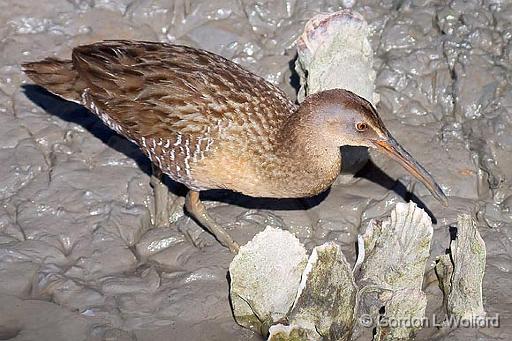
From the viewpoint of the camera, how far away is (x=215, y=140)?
5.89 metres

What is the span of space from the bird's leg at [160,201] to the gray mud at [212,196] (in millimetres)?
84

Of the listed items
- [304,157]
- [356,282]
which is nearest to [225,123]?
[304,157]

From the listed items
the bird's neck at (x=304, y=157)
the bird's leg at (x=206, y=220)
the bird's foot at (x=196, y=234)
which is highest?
the bird's neck at (x=304, y=157)

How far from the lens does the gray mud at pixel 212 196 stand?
231 inches

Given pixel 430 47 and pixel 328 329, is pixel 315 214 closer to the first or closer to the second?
pixel 328 329

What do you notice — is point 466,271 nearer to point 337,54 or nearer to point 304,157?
point 304,157

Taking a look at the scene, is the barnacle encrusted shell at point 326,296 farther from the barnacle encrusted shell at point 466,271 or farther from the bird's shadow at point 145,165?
the bird's shadow at point 145,165

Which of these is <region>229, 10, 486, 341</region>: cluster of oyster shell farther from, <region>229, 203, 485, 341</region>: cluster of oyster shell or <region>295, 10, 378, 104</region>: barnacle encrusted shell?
<region>295, 10, 378, 104</region>: barnacle encrusted shell

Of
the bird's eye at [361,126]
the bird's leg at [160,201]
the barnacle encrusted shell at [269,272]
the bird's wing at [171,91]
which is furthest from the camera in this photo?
the bird's leg at [160,201]

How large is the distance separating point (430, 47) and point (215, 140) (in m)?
2.28

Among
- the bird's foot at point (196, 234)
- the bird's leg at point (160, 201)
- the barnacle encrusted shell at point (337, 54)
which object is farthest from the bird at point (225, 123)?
the barnacle encrusted shell at point (337, 54)

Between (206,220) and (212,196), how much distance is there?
17.1 inches

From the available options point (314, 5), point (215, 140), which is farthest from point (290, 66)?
point (215, 140)

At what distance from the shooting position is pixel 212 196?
6.71m
